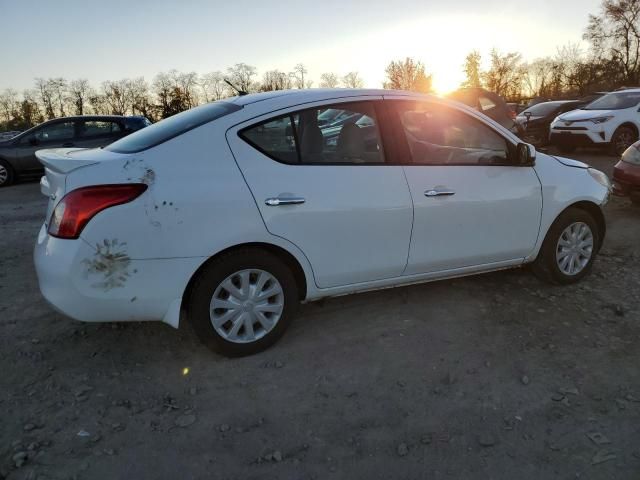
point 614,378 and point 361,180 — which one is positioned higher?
point 361,180

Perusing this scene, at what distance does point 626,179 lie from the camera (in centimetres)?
656

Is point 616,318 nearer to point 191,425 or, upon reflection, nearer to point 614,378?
point 614,378

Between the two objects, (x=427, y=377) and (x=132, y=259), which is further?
(x=427, y=377)

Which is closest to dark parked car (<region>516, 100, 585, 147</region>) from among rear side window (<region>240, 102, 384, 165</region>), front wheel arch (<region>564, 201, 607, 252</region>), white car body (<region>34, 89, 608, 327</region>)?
front wheel arch (<region>564, 201, 607, 252</region>)

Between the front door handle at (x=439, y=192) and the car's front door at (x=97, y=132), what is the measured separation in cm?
965

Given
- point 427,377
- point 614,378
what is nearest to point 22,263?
point 427,377

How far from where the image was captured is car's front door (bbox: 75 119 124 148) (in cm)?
1129

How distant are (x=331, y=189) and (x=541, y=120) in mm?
14752

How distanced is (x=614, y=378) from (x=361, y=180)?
1923 mm

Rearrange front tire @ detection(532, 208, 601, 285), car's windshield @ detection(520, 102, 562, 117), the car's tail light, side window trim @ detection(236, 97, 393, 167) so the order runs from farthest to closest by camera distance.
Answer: car's windshield @ detection(520, 102, 562, 117), front tire @ detection(532, 208, 601, 285), side window trim @ detection(236, 97, 393, 167), the car's tail light

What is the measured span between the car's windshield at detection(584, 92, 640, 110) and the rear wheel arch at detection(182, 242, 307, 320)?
12.2m

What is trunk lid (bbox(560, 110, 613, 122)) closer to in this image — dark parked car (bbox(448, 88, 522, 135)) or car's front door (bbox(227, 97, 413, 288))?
dark parked car (bbox(448, 88, 522, 135))

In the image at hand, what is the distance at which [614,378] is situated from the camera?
2.94 meters

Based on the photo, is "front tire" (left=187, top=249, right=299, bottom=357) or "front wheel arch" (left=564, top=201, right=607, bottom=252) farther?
"front wheel arch" (left=564, top=201, right=607, bottom=252)
